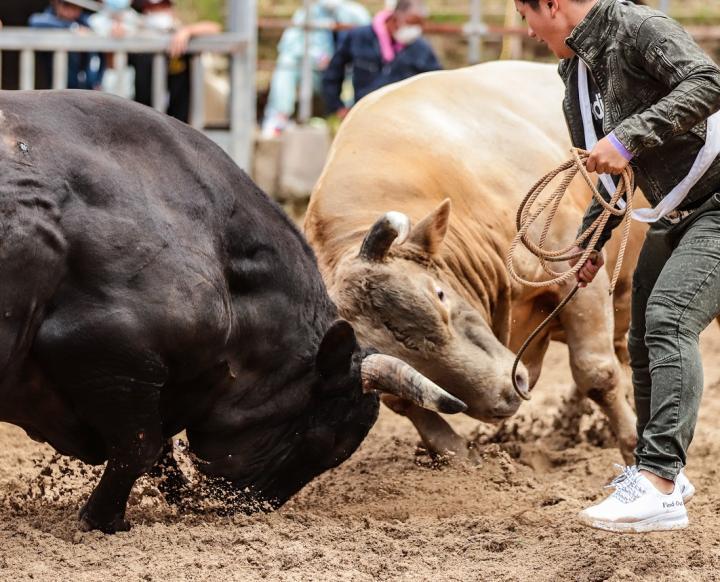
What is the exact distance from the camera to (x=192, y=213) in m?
4.16

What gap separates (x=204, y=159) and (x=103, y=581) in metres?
1.46

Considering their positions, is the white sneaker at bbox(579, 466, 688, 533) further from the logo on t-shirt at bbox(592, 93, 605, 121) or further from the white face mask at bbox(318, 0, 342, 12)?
the white face mask at bbox(318, 0, 342, 12)

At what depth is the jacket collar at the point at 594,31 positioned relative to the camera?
13.2 feet

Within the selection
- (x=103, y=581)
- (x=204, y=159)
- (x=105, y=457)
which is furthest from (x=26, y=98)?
(x=103, y=581)

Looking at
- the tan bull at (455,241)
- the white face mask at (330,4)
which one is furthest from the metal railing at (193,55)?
the tan bull at (455,241)

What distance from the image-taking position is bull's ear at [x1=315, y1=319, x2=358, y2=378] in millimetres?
4504

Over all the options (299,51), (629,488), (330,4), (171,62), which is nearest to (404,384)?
(629,488)

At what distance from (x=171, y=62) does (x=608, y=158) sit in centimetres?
625

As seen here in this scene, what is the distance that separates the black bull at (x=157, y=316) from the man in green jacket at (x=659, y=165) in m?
0.83

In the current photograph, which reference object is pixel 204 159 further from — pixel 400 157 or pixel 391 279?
pixel 400 157

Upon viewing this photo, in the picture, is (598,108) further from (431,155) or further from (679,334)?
(431,155)

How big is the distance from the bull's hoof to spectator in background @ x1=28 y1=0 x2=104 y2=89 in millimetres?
5635

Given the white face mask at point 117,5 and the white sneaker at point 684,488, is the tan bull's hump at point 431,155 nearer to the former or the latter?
the white sneaker at point 684,488

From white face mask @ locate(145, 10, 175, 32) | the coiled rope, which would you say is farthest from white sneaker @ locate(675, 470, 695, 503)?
white face mask @ locate(145, 10, 175, 32)
